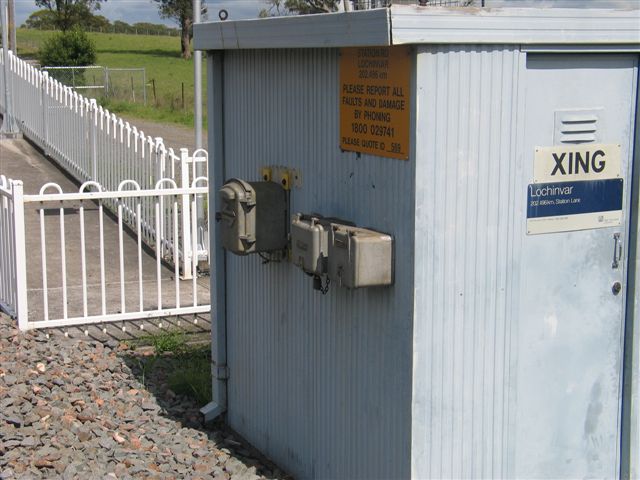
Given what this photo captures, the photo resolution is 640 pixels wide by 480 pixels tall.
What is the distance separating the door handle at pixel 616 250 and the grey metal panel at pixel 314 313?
1.11 metres

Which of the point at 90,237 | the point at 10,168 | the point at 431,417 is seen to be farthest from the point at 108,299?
the point at 10,168

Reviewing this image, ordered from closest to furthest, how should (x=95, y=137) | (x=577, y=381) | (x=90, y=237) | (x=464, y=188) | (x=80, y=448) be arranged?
(x=464, y=188) → (x=577, y=381) → (x=80, y=448) → (x=90, y=237) → (x=95, y=137)

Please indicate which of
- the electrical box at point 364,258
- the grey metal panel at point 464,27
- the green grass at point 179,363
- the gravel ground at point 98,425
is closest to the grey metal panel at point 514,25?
the grey metal panel at point 464,27

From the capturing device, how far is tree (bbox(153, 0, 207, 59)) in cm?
6725

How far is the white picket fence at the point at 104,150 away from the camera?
33.2 ft

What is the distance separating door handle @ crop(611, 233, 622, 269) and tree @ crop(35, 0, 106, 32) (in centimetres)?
8475

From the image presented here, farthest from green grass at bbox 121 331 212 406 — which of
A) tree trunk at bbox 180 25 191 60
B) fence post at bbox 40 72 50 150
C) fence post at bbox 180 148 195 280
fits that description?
tree trunk at bbox 180 25 191 60

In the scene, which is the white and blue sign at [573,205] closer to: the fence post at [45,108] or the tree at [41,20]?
the fence post at [45,108]

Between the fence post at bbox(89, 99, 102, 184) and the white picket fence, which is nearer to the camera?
the white picket fence

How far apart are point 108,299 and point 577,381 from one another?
5.15 m

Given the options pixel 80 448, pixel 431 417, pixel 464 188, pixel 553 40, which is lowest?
pixel 80 448

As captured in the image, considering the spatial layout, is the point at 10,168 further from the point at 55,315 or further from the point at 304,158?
the point at 304,158

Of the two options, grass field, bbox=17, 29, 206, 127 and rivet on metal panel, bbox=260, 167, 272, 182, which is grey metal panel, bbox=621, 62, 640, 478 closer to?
rivet on metal panel, bbox=260, 167, 272, 182

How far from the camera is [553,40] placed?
4.20 m
